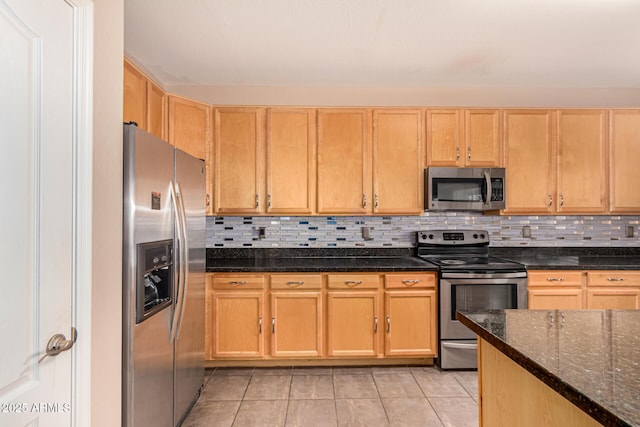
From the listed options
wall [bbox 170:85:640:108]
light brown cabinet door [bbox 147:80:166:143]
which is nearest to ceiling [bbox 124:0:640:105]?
wall [bbox 170:85:640:108]

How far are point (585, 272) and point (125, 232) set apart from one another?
11.5 ft

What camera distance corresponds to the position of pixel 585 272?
299 cm

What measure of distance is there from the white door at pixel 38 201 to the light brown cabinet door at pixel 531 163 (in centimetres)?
338

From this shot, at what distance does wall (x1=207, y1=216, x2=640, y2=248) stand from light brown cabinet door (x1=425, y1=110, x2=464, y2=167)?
23.3 inches

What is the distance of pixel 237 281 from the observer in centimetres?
294

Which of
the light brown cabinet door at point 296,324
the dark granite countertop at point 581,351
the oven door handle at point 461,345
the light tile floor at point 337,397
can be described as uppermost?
the dark granite countertop at point 581,351

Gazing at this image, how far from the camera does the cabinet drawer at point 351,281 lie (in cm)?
295

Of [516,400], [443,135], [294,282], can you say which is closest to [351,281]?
[294,282]

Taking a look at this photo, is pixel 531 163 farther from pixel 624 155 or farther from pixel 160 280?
pixel 160 280

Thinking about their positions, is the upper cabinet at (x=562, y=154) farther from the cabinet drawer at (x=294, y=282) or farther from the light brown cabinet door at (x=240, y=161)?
the light brown cabinet door at (x=240, y=161)

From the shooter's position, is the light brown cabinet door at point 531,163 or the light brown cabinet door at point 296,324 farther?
the light brown cabinet door at point 531,163

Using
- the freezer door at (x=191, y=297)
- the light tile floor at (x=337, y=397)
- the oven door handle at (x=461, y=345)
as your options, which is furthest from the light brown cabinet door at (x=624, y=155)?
the freezer door at (x=191, y=297)

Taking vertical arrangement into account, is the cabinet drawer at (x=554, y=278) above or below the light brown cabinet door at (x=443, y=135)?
below

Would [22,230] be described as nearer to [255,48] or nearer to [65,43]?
[65,43]
